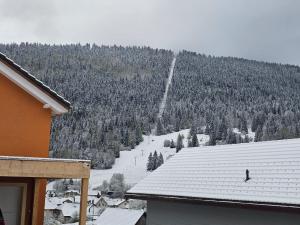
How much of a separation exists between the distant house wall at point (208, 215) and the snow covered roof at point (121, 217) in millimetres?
15696

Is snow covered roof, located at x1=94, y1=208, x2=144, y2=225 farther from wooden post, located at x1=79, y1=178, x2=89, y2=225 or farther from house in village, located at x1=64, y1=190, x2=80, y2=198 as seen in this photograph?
house in village, located at x1=64, y1=190, x2=80, y2=198

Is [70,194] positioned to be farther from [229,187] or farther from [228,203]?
[228,203]

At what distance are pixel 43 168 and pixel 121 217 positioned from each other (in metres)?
27.1

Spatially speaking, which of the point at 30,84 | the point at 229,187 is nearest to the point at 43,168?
the point at 30,84

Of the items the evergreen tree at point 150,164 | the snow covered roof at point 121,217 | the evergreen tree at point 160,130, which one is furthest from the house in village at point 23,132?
the evergreen tree at point 160,130

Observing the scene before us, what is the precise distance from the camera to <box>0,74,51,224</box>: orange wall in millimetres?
11930

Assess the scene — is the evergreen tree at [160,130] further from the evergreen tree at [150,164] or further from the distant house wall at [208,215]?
the distant house wall at [208,215]

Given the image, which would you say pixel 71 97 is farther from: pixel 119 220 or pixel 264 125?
pixel 119 220

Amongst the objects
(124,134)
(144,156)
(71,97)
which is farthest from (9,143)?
(71,97)

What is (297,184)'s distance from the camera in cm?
1348

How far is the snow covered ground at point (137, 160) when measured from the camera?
130250mm

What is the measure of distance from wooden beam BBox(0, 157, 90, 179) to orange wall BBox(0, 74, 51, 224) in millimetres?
2271

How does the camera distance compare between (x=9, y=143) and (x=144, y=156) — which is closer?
(x=9, y=143)

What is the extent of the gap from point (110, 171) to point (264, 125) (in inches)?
2423
